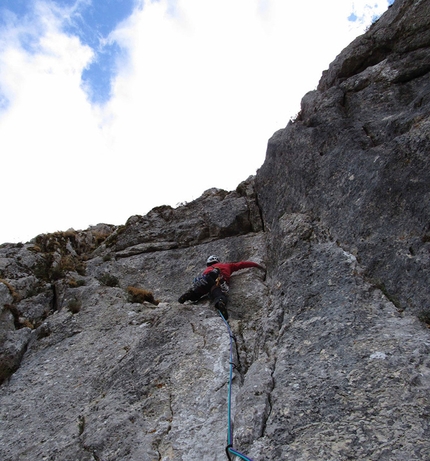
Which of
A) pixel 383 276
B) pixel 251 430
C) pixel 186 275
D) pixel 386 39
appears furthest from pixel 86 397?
pixel 386 39

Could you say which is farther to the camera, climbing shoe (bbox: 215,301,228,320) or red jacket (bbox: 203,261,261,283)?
red jacket (bbox: 203,261,261,283)

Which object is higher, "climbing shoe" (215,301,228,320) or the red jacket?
the red jacket

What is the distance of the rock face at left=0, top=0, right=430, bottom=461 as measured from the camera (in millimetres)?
6359

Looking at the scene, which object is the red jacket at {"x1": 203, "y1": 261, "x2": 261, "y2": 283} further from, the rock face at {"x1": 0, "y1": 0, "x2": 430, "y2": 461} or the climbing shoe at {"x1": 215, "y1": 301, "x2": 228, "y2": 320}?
the climbing shoe at {"x1": 215, "y1": 301, "x2": 228, "y2": 320}

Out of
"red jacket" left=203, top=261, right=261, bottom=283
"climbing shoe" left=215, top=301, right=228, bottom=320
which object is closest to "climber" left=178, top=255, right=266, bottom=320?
"red jacket" left=203, top=261, right=261, bottom=283

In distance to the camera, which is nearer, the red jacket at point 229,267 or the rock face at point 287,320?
the rock face at point 287,320

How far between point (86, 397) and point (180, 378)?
260cm

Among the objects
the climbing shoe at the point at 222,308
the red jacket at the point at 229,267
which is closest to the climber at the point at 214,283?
the red jacket at the point at 229,267

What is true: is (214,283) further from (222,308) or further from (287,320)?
(287,320)

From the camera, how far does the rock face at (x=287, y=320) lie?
636 cm

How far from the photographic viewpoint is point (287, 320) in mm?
8695

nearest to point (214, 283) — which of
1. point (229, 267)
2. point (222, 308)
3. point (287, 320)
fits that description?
point (229, 267)

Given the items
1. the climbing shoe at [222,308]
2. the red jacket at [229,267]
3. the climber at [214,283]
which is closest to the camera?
the climbing shoe at [222,308]

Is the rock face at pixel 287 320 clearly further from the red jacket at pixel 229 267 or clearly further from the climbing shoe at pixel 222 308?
the red jacket at pixel 229 267
